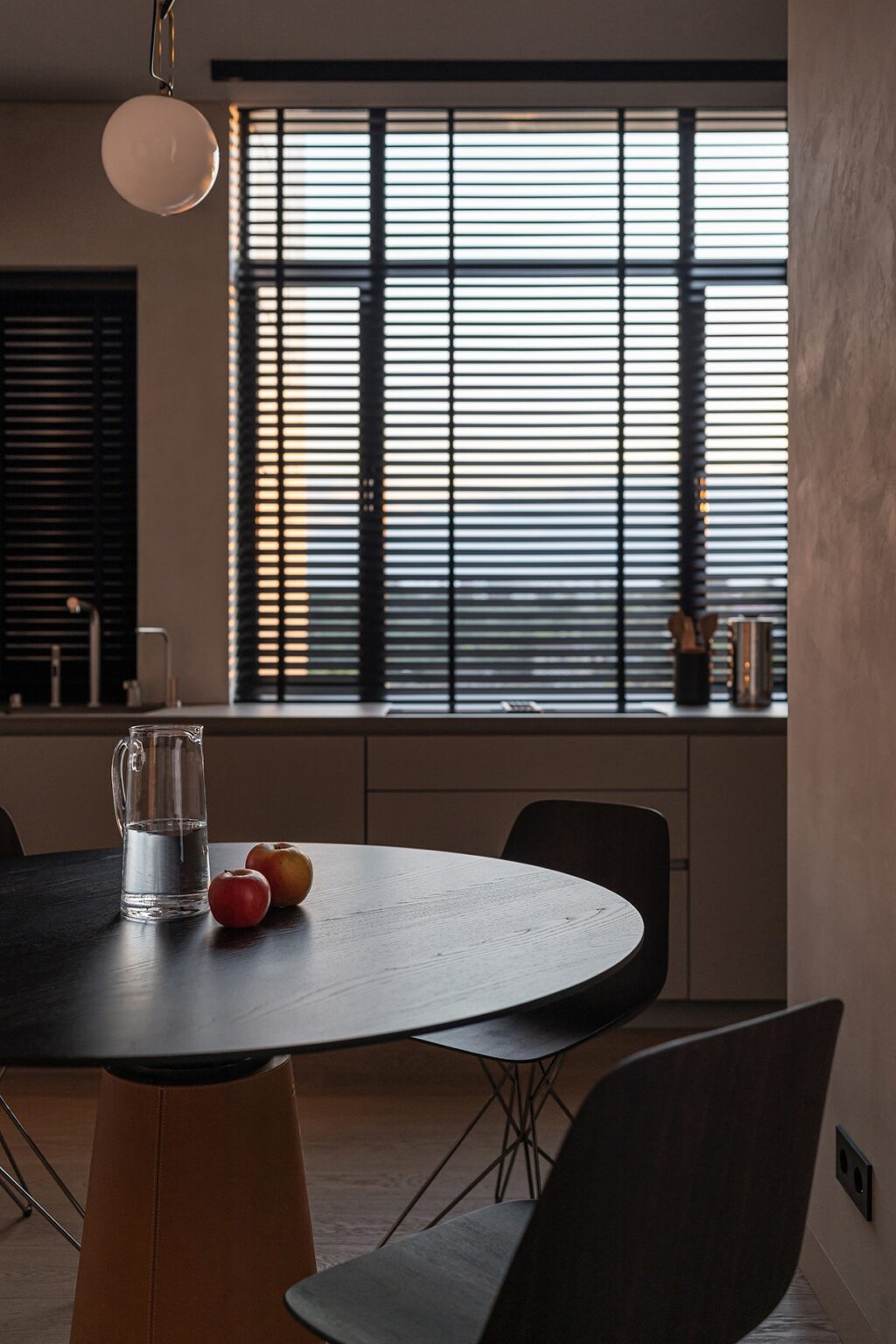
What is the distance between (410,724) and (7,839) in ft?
4.27

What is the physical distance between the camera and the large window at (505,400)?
13.2ft

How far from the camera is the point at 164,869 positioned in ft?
5.22

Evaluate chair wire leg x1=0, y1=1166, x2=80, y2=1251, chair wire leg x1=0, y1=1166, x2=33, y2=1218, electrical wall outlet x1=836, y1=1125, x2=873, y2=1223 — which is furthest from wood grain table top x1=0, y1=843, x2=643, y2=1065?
chair wire leg x1=0, y1=1166, x2=33, y2=1218

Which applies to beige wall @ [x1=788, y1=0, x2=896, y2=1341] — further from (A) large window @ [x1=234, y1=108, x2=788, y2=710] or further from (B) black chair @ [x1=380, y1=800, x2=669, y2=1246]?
(A) large window @ [x1=234, y1=108, x2=788, y2=710]

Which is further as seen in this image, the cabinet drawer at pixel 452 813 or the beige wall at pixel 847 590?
the cabinet drawer at pixel 452 813

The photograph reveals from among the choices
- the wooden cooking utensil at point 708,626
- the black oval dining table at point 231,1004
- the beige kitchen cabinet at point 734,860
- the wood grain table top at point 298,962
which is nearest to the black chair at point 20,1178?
the wood grain table top at point 298,962

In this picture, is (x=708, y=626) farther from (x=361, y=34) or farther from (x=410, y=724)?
(x=361, y=34)

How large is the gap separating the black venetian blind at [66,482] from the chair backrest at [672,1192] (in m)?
3.32

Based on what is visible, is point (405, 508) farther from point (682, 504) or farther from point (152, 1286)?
point (152, 1286)

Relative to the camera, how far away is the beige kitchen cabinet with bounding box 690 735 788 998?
3.43m

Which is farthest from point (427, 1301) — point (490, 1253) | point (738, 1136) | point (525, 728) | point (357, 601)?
point (357, 601)

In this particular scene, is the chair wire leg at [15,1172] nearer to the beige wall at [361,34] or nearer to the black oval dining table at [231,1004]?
the black oval dining table at [231,1004]

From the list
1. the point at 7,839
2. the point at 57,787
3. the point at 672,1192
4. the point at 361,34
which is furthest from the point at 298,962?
the point at 361,34

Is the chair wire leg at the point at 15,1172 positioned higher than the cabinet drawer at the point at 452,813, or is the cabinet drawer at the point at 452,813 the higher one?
the cabinet drawer at the point at 452,813
